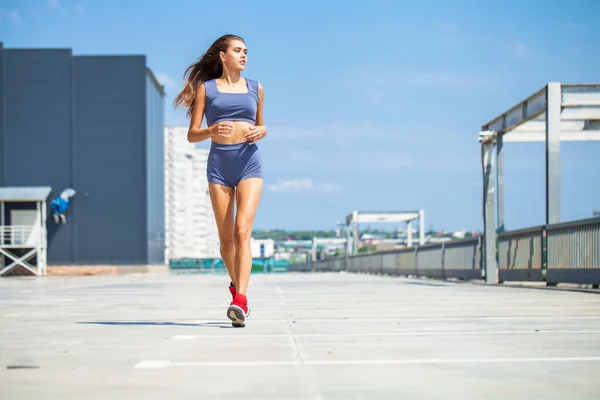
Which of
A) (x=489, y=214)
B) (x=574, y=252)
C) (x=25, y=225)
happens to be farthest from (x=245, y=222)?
(x=25, y=225)

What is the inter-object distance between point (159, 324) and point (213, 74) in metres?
1.87

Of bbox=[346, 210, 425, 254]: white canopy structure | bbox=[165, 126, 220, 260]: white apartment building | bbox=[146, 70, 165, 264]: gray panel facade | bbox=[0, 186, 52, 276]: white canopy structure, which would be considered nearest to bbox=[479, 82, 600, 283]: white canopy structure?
bbox=[0, 186, 52, 276]: white canopy structure

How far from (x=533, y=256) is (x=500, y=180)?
5733 millimetres

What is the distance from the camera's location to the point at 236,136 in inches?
255

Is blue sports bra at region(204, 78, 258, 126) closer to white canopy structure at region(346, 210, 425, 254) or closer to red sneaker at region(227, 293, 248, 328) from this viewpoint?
red sneaker at region(227, 293, 248, 328)

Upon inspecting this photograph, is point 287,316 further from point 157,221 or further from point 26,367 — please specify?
point 157,221

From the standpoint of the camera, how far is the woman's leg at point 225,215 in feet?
21.4

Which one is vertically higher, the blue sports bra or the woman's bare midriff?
the blue sports bra

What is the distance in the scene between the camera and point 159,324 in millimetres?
6461

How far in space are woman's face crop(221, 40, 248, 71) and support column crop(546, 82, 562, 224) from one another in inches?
417

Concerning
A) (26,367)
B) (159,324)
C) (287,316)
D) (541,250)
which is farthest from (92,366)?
(541,250)

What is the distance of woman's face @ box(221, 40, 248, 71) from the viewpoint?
6656mm

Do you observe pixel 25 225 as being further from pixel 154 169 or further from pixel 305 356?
pixel 305 356

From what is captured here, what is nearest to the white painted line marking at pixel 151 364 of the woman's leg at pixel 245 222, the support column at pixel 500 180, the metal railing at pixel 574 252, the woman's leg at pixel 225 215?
the woman's leg at pixel 245 222
